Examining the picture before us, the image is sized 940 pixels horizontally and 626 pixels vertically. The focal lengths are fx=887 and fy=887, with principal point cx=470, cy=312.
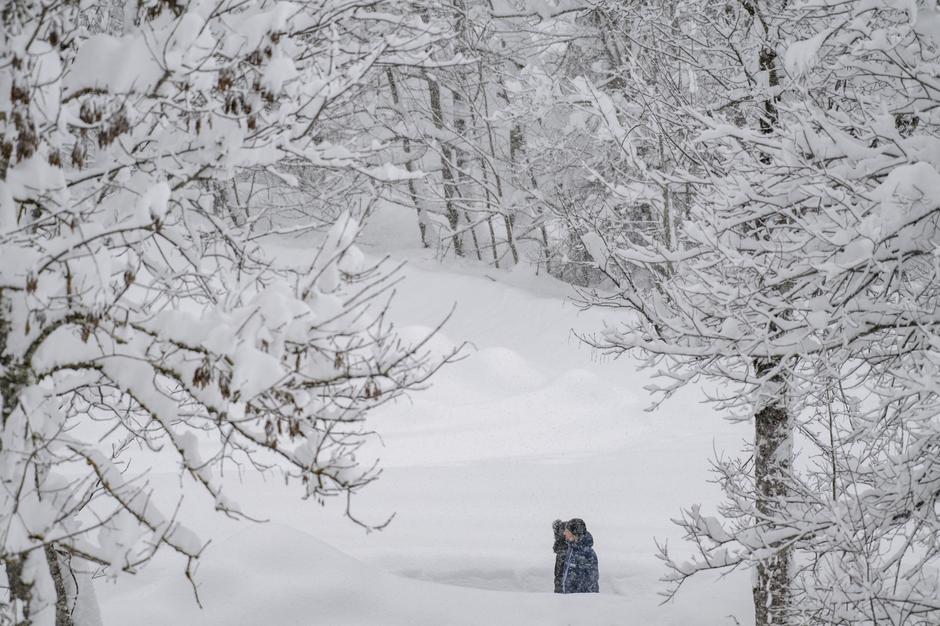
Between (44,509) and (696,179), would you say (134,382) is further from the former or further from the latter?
(696,179)

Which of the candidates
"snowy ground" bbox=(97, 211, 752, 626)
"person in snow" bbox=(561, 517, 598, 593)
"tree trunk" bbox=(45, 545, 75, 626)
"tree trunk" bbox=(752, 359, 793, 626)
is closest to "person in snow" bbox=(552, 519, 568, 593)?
"person in snow" bbox=(561, 517, 598, 593)

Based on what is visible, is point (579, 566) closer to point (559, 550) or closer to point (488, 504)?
point (559, 550)

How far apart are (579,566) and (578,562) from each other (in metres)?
0.04

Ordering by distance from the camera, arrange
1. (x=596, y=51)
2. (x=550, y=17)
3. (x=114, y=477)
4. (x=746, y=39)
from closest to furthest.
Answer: (x=114, y=477) → (x=746, y=39) → (x=550, y=17) → (x=596, y=51)

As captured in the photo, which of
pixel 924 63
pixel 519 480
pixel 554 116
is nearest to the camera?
pixel 924 63

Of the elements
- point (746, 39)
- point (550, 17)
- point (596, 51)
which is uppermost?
point (596, 51)

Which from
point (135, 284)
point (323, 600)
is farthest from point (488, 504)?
point (135, 284)

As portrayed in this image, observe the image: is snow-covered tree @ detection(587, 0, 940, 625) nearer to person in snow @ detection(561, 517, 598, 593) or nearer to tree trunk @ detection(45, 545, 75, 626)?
person in snow @ detection(561, 517, 598, 593)

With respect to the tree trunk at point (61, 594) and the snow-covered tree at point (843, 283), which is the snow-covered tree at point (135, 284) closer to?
the tree trunk at point (61, 594)

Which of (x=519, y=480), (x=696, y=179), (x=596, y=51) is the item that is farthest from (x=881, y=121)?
(x=596, y=51)

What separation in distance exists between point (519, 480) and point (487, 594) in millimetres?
4949

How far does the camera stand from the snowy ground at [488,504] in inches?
291

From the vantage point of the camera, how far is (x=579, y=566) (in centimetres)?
845

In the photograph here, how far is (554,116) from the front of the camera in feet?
75.7
